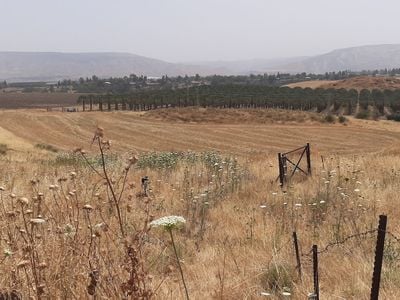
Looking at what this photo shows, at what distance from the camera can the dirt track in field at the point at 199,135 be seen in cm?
5484

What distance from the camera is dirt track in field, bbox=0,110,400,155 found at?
2159 inches

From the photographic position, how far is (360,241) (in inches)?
186

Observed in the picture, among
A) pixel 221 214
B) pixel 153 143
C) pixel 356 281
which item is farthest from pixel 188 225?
pixel 153 143

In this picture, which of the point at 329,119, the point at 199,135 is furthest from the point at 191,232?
the point at 329,119

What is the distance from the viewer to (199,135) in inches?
2559

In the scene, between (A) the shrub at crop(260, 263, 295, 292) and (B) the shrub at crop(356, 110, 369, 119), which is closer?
(A) the shrub at crop(260, 263, 295, 292)

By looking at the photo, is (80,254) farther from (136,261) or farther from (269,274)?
(269,274)

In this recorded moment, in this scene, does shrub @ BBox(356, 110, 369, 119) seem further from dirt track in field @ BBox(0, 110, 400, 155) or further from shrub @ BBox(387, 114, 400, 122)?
dirt track in field @ BBox(0, 110, 400, 155)

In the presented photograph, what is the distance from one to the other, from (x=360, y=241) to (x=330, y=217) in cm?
145

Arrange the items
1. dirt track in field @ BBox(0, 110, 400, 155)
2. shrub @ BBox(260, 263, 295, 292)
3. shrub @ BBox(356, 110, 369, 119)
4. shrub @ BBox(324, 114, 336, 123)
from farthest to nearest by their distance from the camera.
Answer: shrub @ BBox(356, 110, 369, 119) → shrub @ BBox(324, 114, 336, 123) → dirt track in field @ BBox(0, 110, 400, 155) → shrub @ BBox(260, 263, 295, 292)

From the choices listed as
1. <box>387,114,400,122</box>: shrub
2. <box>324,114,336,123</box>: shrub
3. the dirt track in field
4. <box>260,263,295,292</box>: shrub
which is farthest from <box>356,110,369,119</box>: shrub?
<box>260,263,295,292</box>: shrub

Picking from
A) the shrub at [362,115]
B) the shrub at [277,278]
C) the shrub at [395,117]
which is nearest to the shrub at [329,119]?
the shrub at [362,115]

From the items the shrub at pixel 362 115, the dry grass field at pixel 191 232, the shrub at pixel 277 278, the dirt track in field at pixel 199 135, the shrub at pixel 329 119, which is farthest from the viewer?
the shrub at pixel 362 115

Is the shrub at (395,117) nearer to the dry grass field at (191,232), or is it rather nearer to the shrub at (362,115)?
the shrub at (362,115)
